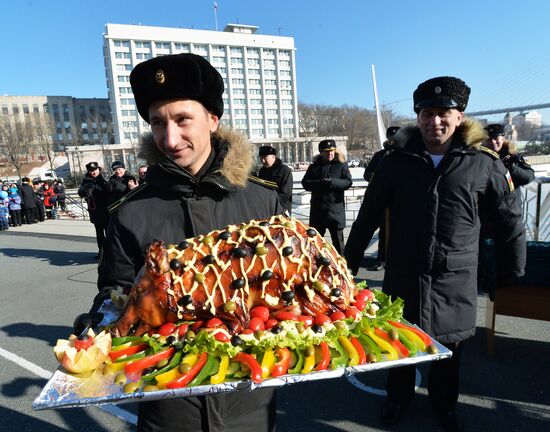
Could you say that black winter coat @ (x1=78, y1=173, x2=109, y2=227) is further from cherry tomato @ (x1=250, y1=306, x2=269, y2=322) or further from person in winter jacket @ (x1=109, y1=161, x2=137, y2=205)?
cherry tomato @ (x1=250, y1=306, x2=269, y2=322)

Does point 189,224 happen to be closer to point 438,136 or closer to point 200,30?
point 438,136

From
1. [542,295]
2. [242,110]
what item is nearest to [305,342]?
[542,295]

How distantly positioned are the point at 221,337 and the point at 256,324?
18 cm

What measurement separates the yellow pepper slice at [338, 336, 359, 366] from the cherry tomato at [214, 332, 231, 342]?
0.49m

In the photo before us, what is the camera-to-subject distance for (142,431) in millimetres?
1797

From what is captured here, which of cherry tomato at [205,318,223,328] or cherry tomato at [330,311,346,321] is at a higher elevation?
cherry tomato at [205,318,223,328]

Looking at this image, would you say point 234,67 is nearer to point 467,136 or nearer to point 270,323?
point 467,136

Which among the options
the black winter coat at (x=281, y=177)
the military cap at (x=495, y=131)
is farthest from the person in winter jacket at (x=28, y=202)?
the military cap at (x=495, y=131)

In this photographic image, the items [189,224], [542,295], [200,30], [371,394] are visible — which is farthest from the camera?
[200,30]

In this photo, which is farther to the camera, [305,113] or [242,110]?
[305,113]

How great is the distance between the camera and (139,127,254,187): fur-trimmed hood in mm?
1903

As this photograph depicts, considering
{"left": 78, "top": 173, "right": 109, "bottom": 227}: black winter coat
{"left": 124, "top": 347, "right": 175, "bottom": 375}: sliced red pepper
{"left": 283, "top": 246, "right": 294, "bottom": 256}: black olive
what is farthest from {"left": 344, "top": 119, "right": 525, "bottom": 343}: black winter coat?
{"left": 78, "top": 173, "right": 109, "bottom": 227}: black winter coat

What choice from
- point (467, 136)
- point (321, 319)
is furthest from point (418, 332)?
point (467, 136)

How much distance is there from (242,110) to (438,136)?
343 feet
